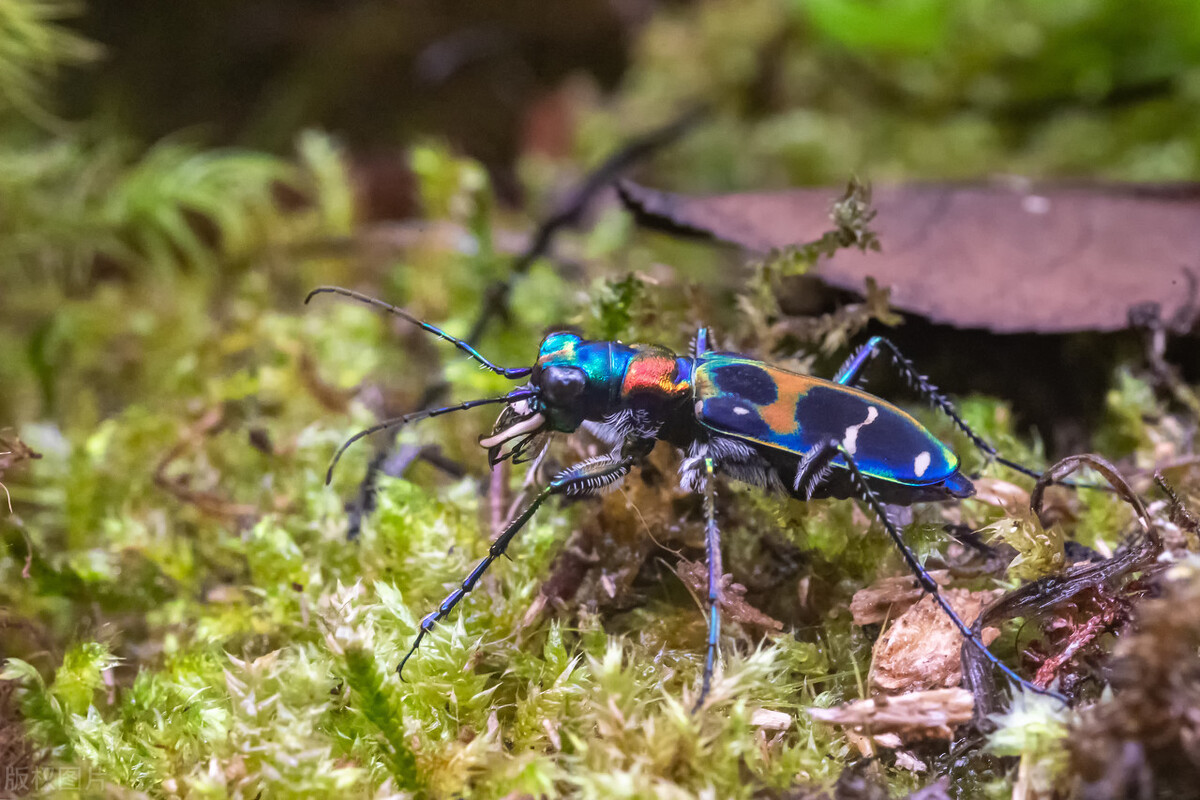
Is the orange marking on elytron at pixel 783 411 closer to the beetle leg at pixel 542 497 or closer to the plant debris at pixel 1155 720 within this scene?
the beetle leg at pixel 542 497

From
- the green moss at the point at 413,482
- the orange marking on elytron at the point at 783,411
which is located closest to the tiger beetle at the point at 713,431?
the orange marking on elytron at the point at 783,411

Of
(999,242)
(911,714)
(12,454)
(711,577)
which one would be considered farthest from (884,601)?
(12,454)

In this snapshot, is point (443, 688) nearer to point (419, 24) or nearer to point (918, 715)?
point (918, 715)

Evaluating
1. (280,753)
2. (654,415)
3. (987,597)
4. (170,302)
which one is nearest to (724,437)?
(654,415)

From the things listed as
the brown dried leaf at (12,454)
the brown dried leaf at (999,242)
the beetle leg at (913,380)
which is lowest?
the brown dried leaf at (12,454)

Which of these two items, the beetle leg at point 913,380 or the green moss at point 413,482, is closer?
the green moss at point 413,482

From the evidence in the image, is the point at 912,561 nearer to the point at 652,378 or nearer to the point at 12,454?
the point at 652,378

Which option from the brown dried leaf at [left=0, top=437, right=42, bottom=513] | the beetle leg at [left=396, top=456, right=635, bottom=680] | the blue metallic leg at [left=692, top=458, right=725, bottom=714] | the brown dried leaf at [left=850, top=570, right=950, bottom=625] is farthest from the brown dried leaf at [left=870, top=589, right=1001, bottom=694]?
the brown dried leaf at [left=0, top=437, right=42, bottom=513]
